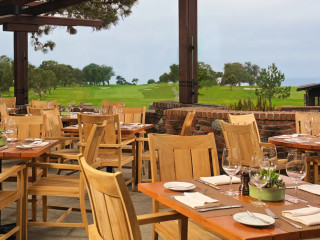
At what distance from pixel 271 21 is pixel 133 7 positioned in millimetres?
3334

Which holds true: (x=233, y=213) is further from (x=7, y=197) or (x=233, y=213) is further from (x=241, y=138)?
(x=241, y=138)

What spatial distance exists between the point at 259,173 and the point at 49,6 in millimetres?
7582

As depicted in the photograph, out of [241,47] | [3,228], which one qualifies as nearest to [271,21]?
[241,47]

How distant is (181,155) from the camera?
9.72ft

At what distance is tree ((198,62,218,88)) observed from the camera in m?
7.66

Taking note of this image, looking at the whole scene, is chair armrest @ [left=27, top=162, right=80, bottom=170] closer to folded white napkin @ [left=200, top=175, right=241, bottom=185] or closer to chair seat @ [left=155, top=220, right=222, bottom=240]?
chair seat @ [left=155, top=220, right=222, bottom=240]

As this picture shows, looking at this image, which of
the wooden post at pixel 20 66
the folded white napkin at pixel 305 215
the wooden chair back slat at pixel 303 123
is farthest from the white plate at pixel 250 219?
the wooden post at pixel 20 66

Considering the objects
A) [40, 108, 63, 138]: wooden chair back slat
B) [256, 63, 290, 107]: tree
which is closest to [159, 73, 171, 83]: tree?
[256, 63, 290, 107]: tree

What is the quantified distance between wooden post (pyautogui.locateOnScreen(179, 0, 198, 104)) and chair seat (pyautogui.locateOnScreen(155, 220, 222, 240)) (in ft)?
16.5

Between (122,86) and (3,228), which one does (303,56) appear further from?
(3,228)

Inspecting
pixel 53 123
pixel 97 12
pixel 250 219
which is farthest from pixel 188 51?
pixel 250 219

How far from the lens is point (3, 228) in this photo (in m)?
3.83

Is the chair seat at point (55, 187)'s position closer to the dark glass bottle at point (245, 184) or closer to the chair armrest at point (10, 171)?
the chair armrest at point (10, 171)

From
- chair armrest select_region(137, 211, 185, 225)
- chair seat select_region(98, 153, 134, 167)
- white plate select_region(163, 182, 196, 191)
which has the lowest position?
chair seat select_region(98, 153, 134, 167)
